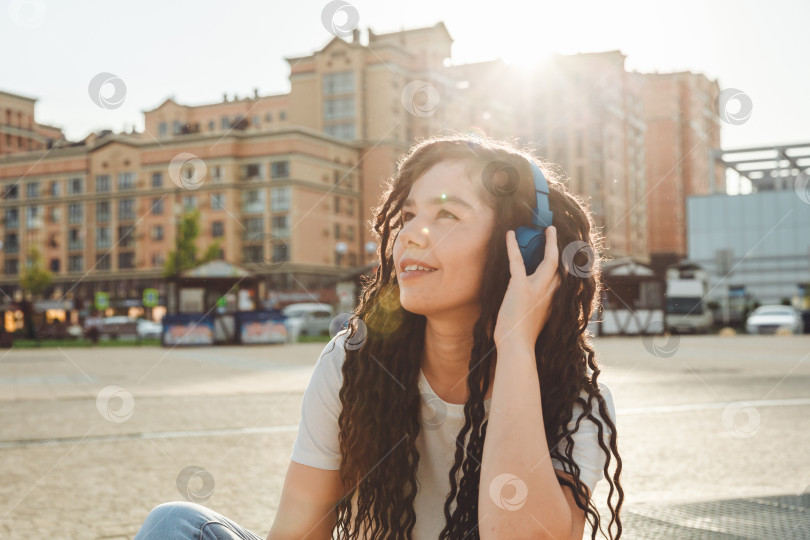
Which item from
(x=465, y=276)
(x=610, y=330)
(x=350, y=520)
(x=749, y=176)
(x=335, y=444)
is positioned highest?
(x=749, y=176)

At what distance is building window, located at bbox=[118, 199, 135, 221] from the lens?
66456mm

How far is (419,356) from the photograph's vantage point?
228 cm

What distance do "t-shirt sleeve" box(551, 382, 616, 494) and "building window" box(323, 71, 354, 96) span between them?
65462 millimetres

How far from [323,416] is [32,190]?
75.4m

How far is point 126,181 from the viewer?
66.2m

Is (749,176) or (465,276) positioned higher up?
(749,176)

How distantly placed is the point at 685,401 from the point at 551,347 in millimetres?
8517

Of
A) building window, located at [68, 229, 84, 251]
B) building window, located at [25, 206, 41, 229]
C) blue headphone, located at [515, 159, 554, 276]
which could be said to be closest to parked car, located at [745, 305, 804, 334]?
blue headphone, located at [515, 159, 554, 276]

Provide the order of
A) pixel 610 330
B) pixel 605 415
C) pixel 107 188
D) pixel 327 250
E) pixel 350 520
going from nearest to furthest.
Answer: pixel 605 415, pixel 350 520, pixel 610 330, pixel 327 250, pixel 107 188

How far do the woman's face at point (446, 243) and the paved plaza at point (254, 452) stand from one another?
610 mm

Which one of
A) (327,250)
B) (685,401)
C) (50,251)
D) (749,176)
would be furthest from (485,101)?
(685,401)

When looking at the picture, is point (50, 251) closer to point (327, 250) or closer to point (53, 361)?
point (327, 250)

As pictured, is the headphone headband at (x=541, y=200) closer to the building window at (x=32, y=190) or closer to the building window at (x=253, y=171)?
the building window at (x=253, y=171)

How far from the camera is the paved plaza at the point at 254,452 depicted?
→ 429 centimetres
